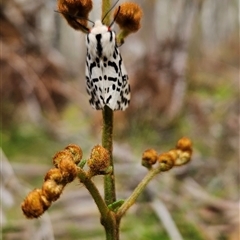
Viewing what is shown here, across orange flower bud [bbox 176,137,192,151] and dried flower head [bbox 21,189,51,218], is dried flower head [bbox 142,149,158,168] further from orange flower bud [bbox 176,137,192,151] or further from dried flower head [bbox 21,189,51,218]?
dried flower head [bbox 21,189,51,218]

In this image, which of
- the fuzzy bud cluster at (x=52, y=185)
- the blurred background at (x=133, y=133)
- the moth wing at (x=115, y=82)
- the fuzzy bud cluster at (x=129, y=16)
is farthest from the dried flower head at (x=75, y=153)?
the blurred background at (x=133, y=133)

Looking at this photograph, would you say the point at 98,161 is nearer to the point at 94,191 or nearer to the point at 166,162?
the point at 94,191

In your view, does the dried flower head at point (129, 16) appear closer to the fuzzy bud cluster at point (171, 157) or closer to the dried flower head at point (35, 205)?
the fuzzy bud cluster at point (171, 157)

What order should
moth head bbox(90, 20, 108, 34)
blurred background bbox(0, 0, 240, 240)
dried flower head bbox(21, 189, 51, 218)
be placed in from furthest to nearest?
blurred background bbox(0, 0, 240, 240)
moth head bbox(90, 20, 108, 34)
dried flower head bbox(21, 189, 51, 218)

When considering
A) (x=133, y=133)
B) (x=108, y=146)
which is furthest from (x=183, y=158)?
(x=133, y=133)

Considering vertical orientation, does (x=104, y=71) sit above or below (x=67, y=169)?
above

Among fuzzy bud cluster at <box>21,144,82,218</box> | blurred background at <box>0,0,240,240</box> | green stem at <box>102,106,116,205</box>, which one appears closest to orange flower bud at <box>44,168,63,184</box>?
fuzzy bud cluster at <box>21,144,82,218</box>
